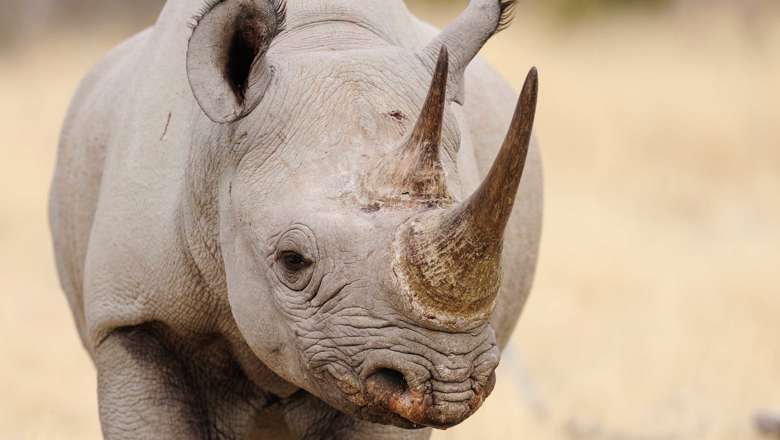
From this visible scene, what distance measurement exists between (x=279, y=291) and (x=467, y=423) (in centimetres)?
397

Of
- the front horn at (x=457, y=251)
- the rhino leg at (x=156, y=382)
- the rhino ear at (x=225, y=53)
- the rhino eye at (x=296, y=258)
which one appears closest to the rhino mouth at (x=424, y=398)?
the front horn at (x=457, y=251)

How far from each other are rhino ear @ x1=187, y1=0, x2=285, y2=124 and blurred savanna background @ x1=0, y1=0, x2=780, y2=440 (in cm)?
353

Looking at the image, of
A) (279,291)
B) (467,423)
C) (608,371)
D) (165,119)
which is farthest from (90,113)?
(608,371)

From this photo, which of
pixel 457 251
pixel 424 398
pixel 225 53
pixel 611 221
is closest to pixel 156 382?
pixel 225 53

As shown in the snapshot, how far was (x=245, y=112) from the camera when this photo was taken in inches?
184

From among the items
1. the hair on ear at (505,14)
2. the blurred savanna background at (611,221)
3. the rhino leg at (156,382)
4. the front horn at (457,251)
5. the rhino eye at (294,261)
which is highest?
the hair on ear at (505,14)

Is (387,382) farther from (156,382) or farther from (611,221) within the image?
(611,221)

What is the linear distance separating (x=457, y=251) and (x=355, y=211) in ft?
1.10

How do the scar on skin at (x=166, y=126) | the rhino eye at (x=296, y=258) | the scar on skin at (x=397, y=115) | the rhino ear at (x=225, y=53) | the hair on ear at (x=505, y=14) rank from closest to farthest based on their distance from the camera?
the rhino eye at (x=296, y=258) < the scar on skin at (x=397, y=115) < the rhino ear at (x=225, y=53) < the hair on ear at (x=505, y=14) < the scar on skin at (x=166, y=126)

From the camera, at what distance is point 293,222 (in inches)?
171

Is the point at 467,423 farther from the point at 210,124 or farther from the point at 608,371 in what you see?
the point at 210,124

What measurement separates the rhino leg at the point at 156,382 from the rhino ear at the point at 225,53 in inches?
34.0

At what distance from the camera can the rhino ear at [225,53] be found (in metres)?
4.66

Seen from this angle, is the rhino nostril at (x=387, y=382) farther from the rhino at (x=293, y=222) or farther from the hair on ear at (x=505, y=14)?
the hair on ear at (x=505, y=14)
